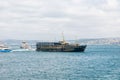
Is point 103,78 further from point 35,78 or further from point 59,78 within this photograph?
point 35,78

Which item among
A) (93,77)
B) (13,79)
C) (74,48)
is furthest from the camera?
(74,48)

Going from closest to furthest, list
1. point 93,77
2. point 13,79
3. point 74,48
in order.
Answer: point 13,79
point 93,77
point 74,48

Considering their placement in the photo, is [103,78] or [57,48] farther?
[57,48]

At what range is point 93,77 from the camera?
65.9 metres

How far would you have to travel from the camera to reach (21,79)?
2443 inches

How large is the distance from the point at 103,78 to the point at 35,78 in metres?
12.7

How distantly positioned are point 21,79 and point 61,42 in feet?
442

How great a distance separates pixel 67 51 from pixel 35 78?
132453 millimetres

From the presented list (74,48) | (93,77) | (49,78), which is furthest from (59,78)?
(74,48)

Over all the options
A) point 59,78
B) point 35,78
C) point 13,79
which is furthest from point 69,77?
point 13,79

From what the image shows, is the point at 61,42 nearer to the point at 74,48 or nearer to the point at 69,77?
the point at 74,48

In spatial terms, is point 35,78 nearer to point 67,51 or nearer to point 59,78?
point 59,78

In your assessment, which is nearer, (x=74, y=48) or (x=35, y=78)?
(x=35, y=78)

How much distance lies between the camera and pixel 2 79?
203 feet
